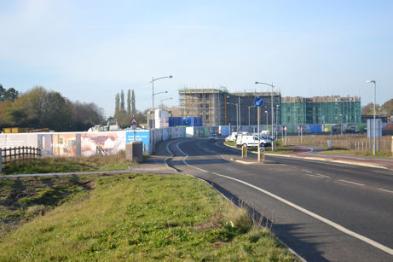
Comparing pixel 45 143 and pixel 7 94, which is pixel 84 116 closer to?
pixel 7 94

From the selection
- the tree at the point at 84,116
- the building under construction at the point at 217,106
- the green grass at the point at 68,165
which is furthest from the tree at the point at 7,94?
the green grass at the point at 68,165

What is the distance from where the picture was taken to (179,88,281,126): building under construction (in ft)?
509

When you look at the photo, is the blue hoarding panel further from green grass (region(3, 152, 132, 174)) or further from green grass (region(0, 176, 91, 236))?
green grass (region(0, 176, 91, 236))

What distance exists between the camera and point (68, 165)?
A: 130 ft

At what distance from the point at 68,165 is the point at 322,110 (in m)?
131

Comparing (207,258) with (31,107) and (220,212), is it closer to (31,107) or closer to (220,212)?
(220,212)

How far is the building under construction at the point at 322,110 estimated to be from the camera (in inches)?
6289

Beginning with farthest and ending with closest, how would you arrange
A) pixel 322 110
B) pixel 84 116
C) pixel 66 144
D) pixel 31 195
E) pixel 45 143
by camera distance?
pixel 322 110 < pixel 84 116 < pixel 45 143 < pixel 66 144 < pixel 31 195

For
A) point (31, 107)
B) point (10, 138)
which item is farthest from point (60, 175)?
point (31, 107)

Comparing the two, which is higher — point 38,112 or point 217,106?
point 217,106

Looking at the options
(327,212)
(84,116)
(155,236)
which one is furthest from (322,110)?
(155,236)

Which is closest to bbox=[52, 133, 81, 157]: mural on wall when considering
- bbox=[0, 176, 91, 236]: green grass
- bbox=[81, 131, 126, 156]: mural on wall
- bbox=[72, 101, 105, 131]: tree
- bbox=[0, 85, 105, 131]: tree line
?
bbox=[81, 131, 126, 156]: mural on wall

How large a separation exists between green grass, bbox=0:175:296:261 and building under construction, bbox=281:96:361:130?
145636 mm

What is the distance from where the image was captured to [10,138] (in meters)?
58.6
